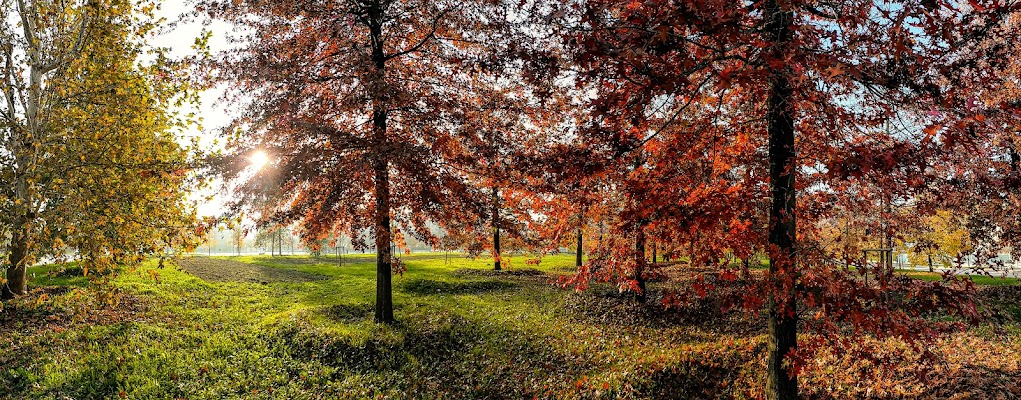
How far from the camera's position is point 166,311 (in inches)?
551

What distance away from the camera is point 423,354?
35.1 feet

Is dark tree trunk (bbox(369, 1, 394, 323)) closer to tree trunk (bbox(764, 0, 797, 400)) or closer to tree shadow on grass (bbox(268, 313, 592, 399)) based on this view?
tree shadow on grass (bbox(268, 313, 592, 399))

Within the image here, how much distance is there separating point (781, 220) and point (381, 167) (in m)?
7.84

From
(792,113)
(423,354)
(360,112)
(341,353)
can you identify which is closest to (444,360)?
(423,354)

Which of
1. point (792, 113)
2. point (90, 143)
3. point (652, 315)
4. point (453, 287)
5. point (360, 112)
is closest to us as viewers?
point (792, 113)

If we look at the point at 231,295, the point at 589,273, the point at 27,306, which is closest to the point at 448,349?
the point at 589,273

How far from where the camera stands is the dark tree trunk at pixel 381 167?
380 inches

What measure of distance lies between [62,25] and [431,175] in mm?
10550

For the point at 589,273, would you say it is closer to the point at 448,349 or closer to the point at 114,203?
the point at 448,349

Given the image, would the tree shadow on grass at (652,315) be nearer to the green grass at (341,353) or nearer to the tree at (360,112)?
the green grass at (341,353)

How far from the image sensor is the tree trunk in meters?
5.31

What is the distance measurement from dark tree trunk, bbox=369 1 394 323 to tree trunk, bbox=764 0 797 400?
693cm

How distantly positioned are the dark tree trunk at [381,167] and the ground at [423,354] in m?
0.89

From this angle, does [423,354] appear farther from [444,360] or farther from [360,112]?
[360,112]
